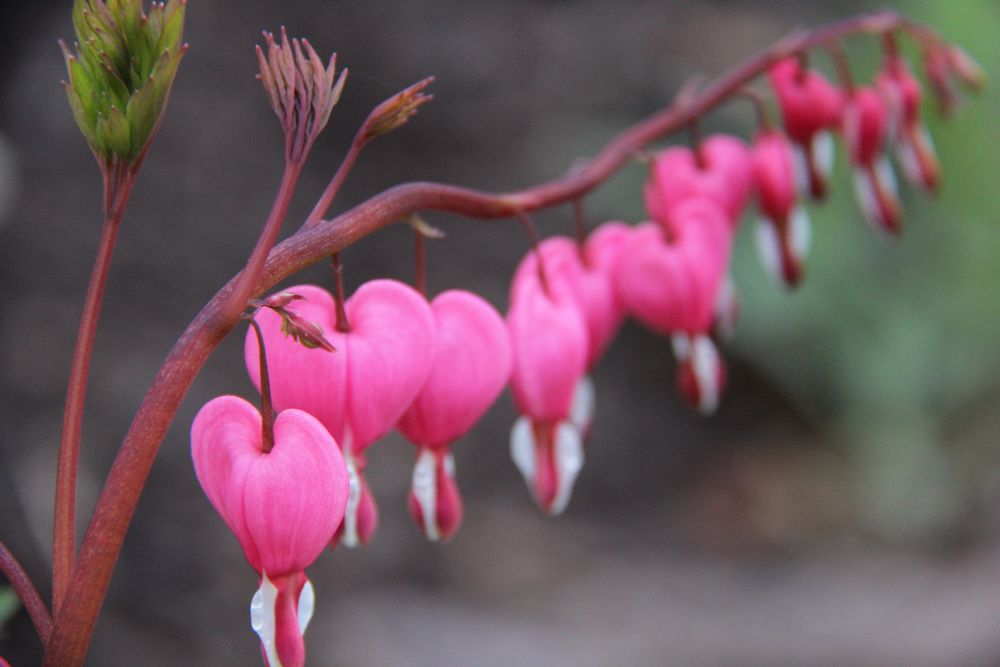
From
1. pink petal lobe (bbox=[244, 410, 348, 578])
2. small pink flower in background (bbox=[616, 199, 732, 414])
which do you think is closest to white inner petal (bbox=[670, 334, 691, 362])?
small pink flower in background (bbox=[616, 199, 732, 414])

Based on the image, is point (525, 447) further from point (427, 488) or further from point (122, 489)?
point (122, 489)

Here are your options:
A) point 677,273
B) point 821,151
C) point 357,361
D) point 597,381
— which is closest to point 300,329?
point 357,361

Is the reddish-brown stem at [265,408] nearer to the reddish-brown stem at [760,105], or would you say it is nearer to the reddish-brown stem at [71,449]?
the reddish-brown stem at [71,449]

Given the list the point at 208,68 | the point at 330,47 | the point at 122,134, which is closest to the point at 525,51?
the point at 330,47

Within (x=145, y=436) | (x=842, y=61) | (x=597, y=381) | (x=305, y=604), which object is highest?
(x=842, y=61)

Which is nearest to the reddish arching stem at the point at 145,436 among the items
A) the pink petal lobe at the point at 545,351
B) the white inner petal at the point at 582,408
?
the pink petal lobe at the point at 545,351

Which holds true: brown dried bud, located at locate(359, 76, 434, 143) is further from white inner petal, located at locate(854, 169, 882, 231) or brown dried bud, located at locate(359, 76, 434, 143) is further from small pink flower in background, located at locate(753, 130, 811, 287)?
white inner petal, located at locate(854, 169, 882, 231)
